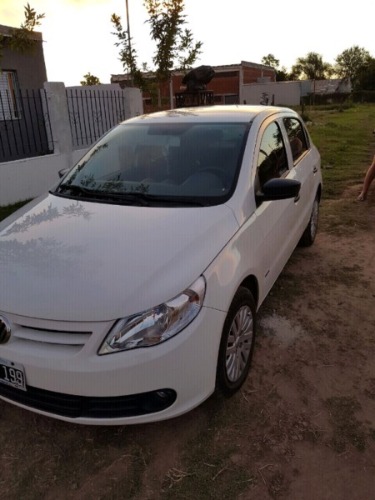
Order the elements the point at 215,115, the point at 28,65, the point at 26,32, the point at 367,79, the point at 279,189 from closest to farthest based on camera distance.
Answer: the point at 279,189, the point at 215,115, the point at 26,32, the point at 28,65, the point at 367,79

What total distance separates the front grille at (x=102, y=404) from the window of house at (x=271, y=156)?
63.0 inches

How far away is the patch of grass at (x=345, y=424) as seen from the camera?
2.26 m

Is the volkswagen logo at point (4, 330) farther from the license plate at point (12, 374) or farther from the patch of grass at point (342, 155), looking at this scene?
the patch of grass at point (342, 155)

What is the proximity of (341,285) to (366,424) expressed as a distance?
5.98 ft

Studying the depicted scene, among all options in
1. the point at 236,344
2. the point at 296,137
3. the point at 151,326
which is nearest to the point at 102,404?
the point at 151,326

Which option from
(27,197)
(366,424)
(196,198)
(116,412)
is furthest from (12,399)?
(27,197)

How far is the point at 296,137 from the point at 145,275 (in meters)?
2.90

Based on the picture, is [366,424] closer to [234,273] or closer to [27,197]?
[234,273]

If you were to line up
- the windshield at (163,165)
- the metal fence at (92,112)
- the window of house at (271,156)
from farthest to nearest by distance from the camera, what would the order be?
the metal fence at (92,112) → the window of house at (271,156) → the windshield at (163,165)

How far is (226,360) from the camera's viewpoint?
2.40m

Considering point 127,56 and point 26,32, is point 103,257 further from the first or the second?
point 127,56

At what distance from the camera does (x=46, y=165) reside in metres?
7.77

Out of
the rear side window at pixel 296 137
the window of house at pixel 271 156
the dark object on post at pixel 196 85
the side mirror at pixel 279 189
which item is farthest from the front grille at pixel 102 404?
the dark object on post at pixel 196 85

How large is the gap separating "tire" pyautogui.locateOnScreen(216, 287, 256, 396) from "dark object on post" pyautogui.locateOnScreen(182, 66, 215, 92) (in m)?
11.5
